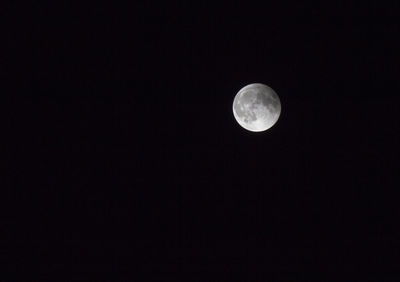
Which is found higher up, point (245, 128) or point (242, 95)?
point (242, 95)

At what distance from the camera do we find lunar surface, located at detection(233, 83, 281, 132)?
21.2ft

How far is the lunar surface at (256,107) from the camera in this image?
6.46 meters

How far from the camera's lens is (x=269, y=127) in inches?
261

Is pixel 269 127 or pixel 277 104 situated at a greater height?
pixel 277 104

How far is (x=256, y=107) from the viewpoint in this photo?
21.1ft

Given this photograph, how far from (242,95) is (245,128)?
75 cm

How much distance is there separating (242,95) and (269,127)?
0.95 m

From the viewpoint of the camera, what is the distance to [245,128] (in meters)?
6.69

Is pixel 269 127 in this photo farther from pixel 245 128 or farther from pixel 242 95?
pixel 242 95

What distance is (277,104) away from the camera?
6.66 metres

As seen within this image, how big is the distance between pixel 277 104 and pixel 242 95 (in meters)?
0.82

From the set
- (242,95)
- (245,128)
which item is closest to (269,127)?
(245,128)

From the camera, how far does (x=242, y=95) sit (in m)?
6.68
